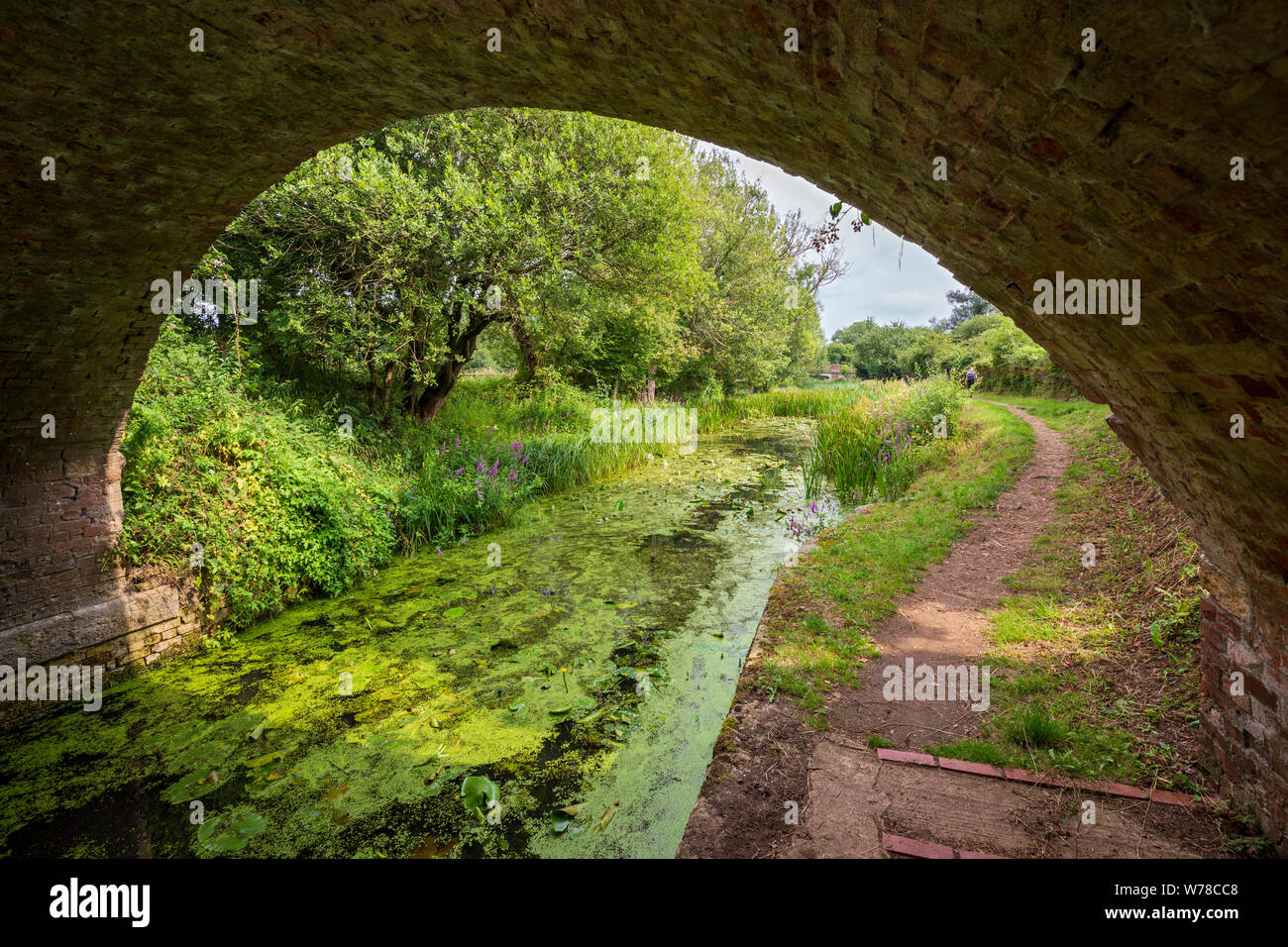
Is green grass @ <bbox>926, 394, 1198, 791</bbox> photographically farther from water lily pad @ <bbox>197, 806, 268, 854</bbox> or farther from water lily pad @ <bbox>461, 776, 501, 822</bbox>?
water lily pad @ <bbox>197, 806, 268, 854</bbox>

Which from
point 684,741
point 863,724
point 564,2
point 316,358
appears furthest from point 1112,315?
point 316,358

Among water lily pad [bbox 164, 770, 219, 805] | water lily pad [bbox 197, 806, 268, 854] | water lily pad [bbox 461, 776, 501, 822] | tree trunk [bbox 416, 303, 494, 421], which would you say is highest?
tree trunk [bbox 416, 303, 494, 421]

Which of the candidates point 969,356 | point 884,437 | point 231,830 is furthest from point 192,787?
point 969,356

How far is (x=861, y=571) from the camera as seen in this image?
18.4ft

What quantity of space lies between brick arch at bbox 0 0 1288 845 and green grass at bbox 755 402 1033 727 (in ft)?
6.49

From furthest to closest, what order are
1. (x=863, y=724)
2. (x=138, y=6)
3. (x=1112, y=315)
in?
(x=863, y=724), (x=138, y=6), (x=1112, y=315)

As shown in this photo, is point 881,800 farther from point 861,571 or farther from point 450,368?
point 450,368

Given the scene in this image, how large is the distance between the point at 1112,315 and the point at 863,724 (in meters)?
2.63

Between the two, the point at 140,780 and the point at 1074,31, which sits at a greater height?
the point at 1074,31

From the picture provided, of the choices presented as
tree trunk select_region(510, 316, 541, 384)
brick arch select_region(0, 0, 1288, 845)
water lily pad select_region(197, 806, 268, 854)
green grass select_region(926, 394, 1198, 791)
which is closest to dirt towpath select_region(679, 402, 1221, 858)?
green grass select_region(926, 394, 1198, 791)

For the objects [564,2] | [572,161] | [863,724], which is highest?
[572,161]

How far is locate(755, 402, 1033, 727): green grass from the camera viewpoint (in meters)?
3.90

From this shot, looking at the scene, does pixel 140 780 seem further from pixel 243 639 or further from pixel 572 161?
pixel 572 161

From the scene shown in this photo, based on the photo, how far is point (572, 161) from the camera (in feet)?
31.4
